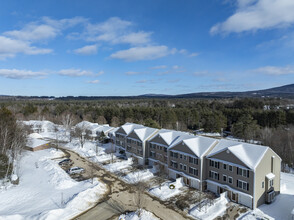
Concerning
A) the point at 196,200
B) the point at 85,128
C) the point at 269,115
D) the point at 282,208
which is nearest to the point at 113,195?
the point at 196,200

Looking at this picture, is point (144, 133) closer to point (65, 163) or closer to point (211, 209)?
point (65, 163)

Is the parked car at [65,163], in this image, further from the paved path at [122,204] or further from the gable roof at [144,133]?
the gable roof at [144,133]

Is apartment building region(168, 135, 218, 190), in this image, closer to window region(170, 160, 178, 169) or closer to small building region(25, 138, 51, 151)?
window region(170, 160, 178, 169)

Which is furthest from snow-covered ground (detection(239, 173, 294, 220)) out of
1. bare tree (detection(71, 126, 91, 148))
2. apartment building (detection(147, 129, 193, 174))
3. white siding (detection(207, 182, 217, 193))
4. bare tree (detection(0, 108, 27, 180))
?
bare tree (detection(71, 126, 91, 148))

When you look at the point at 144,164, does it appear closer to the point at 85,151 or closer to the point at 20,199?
the point at 85,151

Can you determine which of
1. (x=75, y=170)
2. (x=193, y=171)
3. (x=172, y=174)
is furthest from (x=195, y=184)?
(x=75, y=170)
